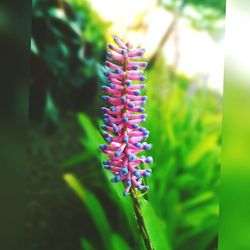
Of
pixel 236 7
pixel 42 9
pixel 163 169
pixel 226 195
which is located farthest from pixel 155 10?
pixel 226 195

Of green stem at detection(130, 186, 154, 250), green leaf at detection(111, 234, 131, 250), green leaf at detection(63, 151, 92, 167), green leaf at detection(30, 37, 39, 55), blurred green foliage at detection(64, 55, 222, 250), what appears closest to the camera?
green stem at detection(130, 186, 154, 250)

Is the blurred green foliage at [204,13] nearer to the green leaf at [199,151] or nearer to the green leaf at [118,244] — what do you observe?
the green leaf at [199,151]

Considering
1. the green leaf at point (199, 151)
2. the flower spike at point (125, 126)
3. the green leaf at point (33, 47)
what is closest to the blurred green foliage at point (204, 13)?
the green leaf at point (199, 151)

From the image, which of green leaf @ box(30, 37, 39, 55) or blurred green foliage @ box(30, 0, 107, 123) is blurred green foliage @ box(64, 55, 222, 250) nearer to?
blurred green foliage @ box(30, 0, 107, 123)

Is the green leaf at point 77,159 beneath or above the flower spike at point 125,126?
beneath

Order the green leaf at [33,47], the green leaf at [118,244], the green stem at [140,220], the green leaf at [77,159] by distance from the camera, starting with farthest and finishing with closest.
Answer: the green leaf at [77,159]
the green leaf at [33,47]
the green leaf at [118,244]
the green stem at [140,220]

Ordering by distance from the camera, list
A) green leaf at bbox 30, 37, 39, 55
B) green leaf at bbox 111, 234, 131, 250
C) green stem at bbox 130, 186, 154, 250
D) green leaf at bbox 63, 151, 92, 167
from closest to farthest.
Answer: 1. green stem at bbox 130, 186, 154, 250
2. green leaf at bbox 111, 234, 131, 250
3. green leaf at bbox 30, 37, 39, 55
4. green leaf at bbox 63, 151, 92, 167

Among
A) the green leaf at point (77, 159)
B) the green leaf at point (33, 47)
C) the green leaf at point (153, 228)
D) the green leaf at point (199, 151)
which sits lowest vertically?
the green leaf at point (77, 159)

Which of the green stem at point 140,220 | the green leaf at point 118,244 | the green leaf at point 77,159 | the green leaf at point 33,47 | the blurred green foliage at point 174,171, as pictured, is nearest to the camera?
the green stem at point 140,220

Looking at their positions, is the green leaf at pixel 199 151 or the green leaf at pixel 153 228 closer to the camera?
the green leaf at pixel 153 228

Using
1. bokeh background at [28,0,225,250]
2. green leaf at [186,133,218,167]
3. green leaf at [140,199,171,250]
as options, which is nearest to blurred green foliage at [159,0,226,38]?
bokeh background at [28,0,225,250]

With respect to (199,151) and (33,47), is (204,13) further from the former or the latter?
(33,47)
